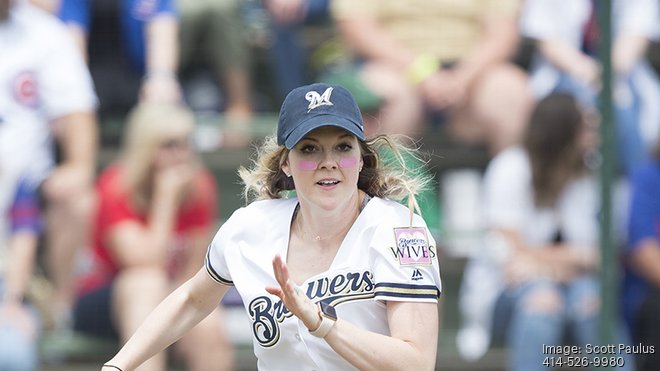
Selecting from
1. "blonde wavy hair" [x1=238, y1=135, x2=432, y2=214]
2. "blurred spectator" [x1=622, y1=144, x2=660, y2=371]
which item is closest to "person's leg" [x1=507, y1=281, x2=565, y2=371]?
"blurred spectator" [x1=622, y1=144, x2=660, y2=371]

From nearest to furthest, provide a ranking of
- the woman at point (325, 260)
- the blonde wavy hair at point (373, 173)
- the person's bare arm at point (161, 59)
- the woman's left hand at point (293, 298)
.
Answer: the woman's left hand at point (293, 298)
the woman at point (325, 260)
the blonde wavy hair at point (373, 173)
the person's bare arm at point (161, 59)

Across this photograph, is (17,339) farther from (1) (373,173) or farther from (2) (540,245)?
(1) (373,173)

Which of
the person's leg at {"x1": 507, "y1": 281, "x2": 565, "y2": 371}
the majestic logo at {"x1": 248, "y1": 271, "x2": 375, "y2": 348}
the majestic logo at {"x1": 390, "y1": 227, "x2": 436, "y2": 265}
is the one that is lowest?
the majestic logo at {"x1": 248, "y1": 271, "x2": 375, "y2": 348}

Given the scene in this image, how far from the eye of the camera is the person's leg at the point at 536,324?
5.38m

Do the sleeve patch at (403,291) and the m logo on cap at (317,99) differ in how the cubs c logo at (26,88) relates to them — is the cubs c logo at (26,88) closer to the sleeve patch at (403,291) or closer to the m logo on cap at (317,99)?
the m logo on cap at (317,99)

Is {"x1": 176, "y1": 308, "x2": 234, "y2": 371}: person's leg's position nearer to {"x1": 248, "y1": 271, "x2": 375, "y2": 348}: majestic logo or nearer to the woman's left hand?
{"x1": 248, "y1": 271, "x2": 375, "y2": 348}: majestic logo

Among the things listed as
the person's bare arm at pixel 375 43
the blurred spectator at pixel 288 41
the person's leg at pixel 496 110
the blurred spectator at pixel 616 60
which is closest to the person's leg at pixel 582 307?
the blurred spectator at pixel 616 60

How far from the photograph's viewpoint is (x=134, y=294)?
5.60 m

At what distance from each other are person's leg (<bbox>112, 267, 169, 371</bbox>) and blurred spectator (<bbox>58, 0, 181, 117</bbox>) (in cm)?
91

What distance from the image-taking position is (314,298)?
10.2ft

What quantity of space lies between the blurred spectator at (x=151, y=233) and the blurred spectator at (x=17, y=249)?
0.28 m

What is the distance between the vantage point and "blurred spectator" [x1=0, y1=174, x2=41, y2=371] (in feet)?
18.3

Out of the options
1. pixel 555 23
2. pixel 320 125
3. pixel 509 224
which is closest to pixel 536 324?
pixel 509 224

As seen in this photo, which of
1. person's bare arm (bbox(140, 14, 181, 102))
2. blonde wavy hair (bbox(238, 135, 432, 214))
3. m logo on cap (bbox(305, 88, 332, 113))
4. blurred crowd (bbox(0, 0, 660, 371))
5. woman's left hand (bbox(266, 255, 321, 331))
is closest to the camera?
woman's left hand (bbox(266, 255, 321, 331))
